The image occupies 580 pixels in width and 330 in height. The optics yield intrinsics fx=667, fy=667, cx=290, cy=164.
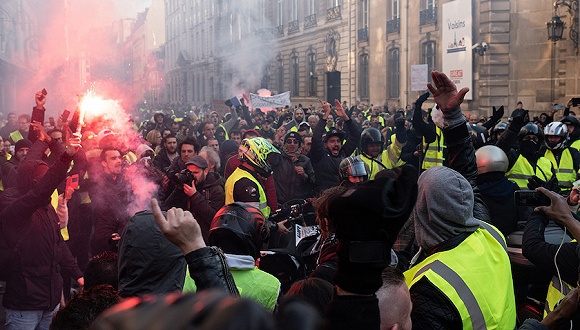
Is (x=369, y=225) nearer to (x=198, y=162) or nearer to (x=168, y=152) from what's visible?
(x=198, y=162)

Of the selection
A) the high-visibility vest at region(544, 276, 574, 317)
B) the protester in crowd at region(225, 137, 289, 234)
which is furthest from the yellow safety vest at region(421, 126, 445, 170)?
the high-visibility vest at region(544, 276, 574, 317)

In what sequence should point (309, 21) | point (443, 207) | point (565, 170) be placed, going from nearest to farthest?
point (443, 207)
point (565, 170)
point (309, 21)

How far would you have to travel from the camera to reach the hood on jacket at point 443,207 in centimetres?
273

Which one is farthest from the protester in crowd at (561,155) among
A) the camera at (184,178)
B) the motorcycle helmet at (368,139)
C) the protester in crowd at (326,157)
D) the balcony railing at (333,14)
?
the balcony railing at (333,14)

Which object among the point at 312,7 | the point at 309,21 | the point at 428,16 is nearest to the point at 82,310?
the point at 428,16

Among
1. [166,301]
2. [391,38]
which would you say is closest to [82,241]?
[166,301]

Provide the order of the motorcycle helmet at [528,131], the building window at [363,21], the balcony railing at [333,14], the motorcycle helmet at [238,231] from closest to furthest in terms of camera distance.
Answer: the motorcycle helmet at [238,231] → the motorcycle helmet at [528,131] → the building window at [363,21] → the balcony railing at [333,14]

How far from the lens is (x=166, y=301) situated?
35.1 inches

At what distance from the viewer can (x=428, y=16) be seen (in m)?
26.9

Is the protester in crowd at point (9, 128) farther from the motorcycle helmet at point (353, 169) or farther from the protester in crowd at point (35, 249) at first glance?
the motorcycle helmet at point (353, 169)

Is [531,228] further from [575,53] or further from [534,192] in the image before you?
[575,53]

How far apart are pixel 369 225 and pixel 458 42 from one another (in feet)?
78.4

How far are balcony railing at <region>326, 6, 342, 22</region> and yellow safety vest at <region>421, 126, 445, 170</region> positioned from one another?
2718 cm

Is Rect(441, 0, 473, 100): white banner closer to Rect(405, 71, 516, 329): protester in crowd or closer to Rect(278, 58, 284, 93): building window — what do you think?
Rect(278, 58, 284, 93): building window
